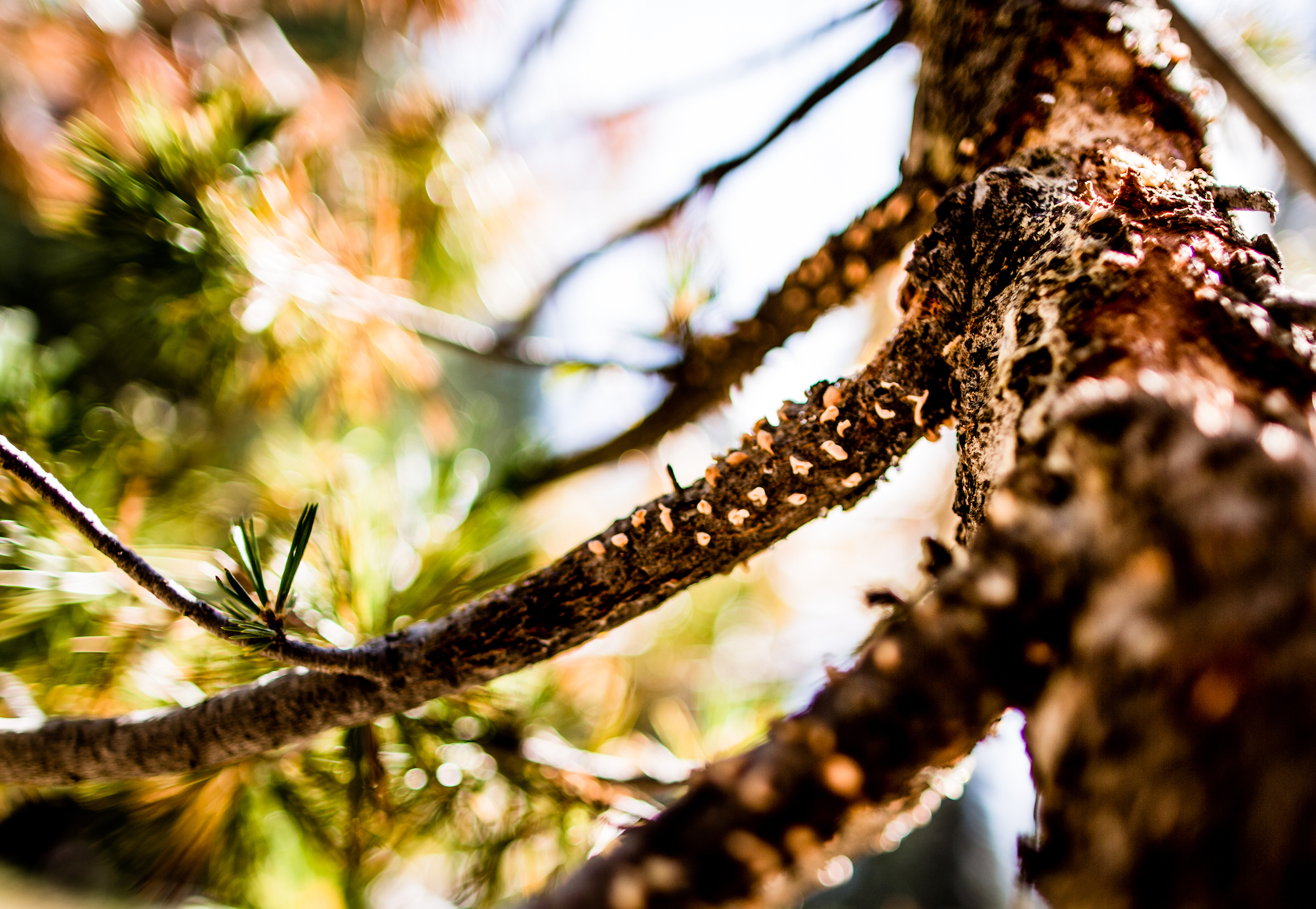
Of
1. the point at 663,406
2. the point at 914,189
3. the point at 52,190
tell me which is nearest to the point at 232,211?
the point at 663,406

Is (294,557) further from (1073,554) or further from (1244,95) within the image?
(1244,95)

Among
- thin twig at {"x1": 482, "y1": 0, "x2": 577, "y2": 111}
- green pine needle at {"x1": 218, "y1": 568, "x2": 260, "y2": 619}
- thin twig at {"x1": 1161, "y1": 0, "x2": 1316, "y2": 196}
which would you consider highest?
thin twig at {"x1": 482, "y1": 0, "x2": 577, "y2": 111}

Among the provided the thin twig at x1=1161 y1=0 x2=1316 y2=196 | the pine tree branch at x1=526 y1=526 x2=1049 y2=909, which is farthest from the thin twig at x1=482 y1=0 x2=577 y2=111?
the pine tree branch at x1=526 y1=526 x2=1049 y2=909

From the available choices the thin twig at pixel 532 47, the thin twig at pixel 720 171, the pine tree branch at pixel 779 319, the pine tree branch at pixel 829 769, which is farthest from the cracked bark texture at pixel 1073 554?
the thin twig at pixel 532 47

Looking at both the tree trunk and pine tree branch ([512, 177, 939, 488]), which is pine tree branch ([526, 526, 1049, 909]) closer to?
the tree trunk

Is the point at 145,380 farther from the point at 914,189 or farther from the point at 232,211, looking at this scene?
the point at 914,189

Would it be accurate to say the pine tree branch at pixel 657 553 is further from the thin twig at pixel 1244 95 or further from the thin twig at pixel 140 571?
the thin twig at pixel 1244 95

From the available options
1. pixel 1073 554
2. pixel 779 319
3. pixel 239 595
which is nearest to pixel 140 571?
pixel 239 595
